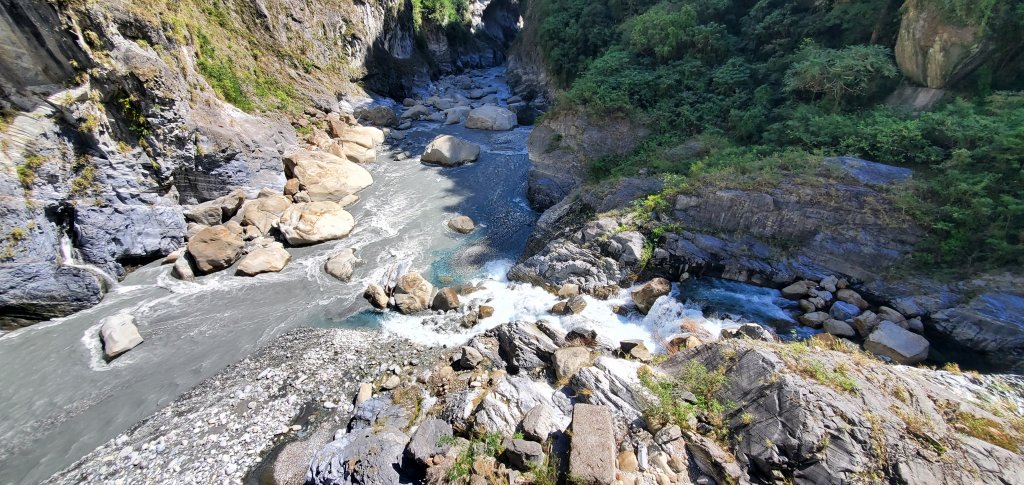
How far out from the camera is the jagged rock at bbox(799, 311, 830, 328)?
31.3 feet

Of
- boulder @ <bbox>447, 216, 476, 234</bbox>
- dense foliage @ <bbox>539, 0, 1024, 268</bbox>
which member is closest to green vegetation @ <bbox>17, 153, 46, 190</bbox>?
boulder @ <bbox>447, 216, 476, 234</bbox>

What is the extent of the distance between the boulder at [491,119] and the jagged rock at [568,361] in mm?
18058

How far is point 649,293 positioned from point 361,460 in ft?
24.9

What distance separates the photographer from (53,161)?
10.9 meters

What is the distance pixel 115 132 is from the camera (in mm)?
12664

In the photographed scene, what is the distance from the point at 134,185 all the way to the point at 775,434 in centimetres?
1748

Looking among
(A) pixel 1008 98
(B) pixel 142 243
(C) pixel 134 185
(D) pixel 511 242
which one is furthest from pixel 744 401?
(C) pixel 134 185

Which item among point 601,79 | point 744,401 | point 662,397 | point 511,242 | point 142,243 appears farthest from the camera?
point 601,79

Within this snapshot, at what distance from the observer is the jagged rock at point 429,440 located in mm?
6551

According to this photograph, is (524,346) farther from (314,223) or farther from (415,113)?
(415,113)

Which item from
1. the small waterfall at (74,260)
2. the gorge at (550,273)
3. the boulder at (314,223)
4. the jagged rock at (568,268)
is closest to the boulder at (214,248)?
the gorge at (550,273)

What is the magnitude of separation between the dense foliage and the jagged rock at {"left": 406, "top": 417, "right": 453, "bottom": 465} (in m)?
10.4

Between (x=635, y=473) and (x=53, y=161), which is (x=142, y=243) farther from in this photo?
(x=635, y=473)

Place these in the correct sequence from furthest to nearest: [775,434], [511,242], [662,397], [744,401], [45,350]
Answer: [511,242]
[45,350]
[662,397]
[744,401]
[775,434]
